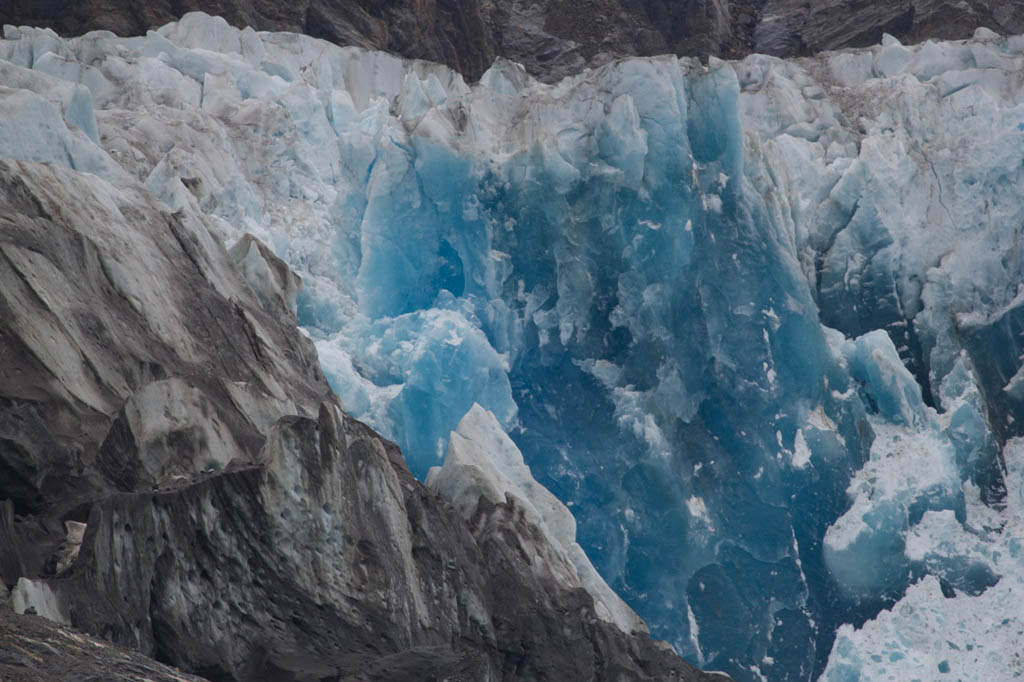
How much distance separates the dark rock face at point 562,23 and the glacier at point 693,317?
22.7ft

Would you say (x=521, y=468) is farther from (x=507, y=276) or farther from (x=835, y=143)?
(x=835, y=143)

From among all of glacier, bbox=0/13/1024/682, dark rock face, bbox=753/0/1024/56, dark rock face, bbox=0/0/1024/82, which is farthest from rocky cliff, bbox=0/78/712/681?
dark rock face, bbox=753/0/1024/56

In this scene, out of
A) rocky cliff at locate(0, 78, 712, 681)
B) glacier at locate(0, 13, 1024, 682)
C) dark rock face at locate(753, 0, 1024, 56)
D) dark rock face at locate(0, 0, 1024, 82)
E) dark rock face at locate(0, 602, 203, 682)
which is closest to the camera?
dark rock face at locate(0, 602, 203, 682)

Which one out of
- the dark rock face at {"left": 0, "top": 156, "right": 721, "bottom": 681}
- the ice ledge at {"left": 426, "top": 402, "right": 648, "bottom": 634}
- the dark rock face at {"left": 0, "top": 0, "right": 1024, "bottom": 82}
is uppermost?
the dark rock face at {"left": 0, "top": 0, "right": 1024, "bottom": 82}

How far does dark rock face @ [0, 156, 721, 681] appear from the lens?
7.02 metres

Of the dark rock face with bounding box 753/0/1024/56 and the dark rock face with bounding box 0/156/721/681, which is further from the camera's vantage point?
the dark rock face with bounding box 753/0/1024/56

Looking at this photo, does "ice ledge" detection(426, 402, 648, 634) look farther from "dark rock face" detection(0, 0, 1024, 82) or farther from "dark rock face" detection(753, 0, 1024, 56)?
"dark rock face" detection(753, 0, 1024, 56)

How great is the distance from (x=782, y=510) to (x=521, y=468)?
4307 millimetres

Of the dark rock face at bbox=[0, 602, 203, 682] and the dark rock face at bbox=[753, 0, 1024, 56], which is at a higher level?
the dark rock face at bbox=[753, 0, 1024, 56]

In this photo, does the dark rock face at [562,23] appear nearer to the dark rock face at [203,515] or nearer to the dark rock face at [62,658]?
the dark rock face at [203,515]

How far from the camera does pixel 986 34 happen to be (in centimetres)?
2067

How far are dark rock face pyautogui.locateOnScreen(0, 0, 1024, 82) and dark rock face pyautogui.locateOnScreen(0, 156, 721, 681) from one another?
48.7 feet

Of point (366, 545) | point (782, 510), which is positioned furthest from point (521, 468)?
point (782, 510)

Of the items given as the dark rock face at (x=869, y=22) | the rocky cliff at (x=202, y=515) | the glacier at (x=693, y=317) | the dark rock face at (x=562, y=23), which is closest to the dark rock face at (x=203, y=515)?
the rocky cliff at (x=202, y=515)
